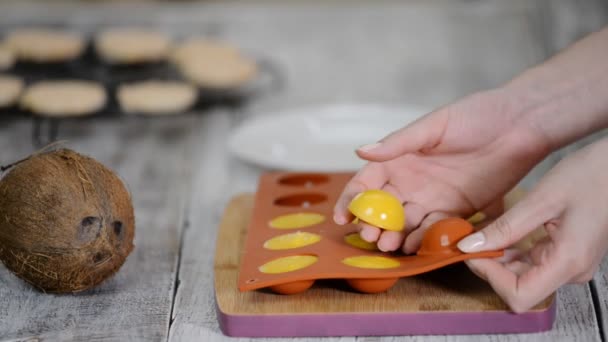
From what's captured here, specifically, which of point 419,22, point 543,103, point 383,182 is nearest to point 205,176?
point 383,182

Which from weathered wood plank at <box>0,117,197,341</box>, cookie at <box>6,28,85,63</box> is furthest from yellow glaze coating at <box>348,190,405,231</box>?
cookie at <box>6,28,85,63</box>

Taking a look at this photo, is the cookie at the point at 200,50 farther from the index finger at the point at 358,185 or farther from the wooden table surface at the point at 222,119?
the index finger at the point at 358,185

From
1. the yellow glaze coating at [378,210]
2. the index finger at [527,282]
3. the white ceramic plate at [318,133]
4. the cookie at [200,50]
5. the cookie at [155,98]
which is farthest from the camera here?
the cookie at [200,50]

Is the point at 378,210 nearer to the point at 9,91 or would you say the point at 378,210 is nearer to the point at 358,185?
the point at 358,185

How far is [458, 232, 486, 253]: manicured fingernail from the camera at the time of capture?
1.09 meters

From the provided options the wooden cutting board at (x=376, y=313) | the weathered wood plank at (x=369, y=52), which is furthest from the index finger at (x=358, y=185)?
the weathered wood plank at (x=369, y=52)

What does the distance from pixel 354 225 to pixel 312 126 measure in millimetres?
672

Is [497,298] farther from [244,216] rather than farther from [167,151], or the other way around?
[167,151]

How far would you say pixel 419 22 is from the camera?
2508mm

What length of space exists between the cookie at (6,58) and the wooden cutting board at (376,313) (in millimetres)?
1129

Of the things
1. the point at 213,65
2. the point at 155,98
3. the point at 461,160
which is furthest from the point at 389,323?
the point at 213,65

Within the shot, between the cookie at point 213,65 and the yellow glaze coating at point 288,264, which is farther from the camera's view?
the cookie at point 213,65

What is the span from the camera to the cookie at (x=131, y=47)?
2.11m

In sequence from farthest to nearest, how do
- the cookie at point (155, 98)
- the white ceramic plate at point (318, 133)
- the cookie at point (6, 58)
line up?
the cookie at point (6, 58)
the cookie at point (155, 98)
the white ceramic plate at point (318, 133)
